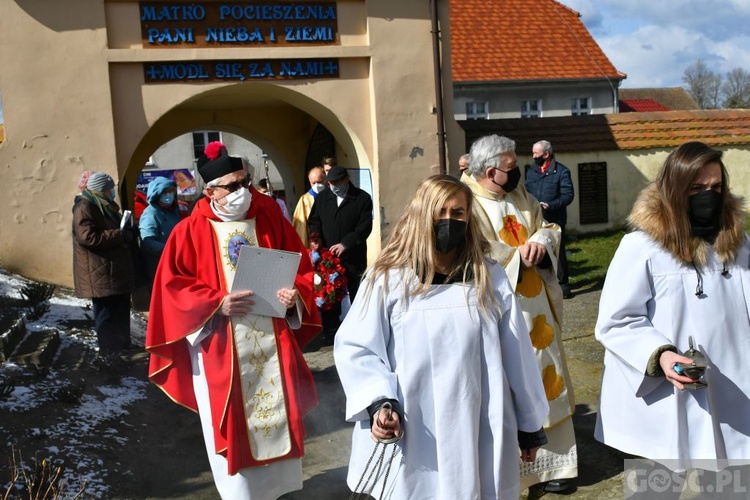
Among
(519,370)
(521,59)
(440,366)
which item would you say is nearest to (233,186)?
(440,366)

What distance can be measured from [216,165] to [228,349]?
1.03 m

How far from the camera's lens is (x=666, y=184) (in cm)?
371

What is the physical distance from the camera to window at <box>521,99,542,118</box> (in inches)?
1242

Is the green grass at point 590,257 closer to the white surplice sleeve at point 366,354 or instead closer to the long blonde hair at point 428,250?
the long blonde hair at point 428,250

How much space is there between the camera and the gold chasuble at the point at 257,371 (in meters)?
4.66

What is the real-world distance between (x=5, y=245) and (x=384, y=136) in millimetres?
5098

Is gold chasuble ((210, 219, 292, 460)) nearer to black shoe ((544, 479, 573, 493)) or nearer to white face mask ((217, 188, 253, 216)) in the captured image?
white face mask ((217, 188, 253, 216))

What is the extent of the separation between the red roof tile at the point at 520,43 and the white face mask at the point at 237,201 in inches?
981

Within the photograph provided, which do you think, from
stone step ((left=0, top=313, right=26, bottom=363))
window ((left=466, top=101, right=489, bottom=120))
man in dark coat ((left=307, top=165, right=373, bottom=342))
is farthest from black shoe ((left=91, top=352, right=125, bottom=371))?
window ((left=466, top=101, right=489, bottom=120))

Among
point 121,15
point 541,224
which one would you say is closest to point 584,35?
point 121,15

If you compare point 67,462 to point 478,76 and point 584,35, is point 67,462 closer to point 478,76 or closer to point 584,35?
point 478,76

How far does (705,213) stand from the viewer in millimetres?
3643

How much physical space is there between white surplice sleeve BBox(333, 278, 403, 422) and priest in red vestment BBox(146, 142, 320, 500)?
60.3 inches

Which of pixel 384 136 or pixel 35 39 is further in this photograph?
pixel 384 136
